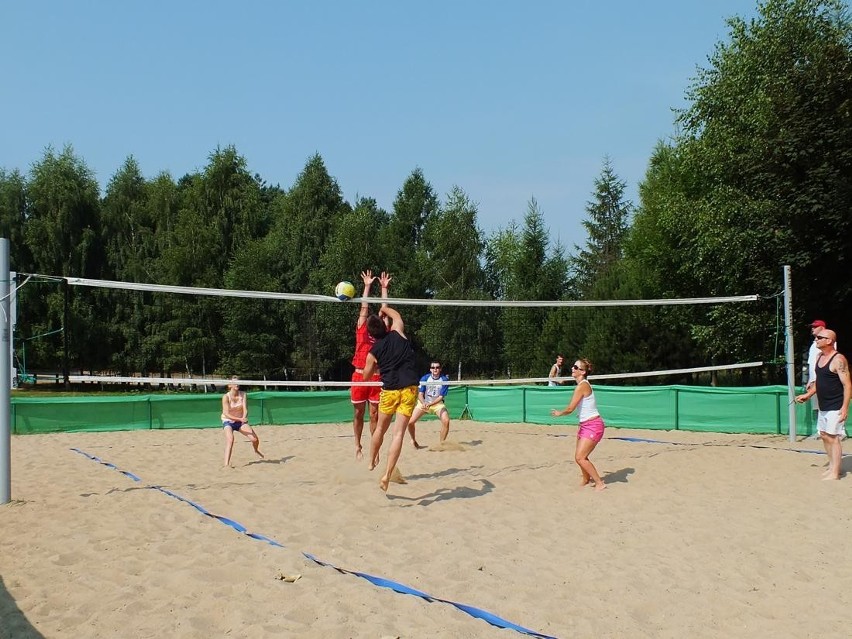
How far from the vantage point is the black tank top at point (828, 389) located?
7734mm

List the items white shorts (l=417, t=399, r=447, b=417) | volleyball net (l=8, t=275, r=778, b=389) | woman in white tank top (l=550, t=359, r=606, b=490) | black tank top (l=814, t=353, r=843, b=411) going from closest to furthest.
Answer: woman in white tank top (l=550, t=359, r=606, b=490), black tank top (l=814, t=353, r=843, b=411), white shorts (l=417, t=399, r=447, b=417), volleyball net (l=8, t=275, r=778, b=389)

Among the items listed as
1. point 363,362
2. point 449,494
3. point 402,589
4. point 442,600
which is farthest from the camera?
point 363,362

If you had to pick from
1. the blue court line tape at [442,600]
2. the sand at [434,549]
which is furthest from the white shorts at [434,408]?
the blue court line tape at [442,600]

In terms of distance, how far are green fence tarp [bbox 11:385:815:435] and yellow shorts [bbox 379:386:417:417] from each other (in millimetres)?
7347

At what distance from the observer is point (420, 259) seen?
1395 inches

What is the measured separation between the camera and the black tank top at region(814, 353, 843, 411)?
305 inches

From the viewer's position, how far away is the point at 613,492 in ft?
23.5

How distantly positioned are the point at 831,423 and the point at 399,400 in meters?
4.64

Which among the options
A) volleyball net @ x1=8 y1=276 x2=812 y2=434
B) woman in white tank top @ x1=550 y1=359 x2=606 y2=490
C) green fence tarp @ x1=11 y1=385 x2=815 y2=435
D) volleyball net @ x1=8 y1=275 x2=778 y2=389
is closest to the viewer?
woman in white tank top @ x1=550 y1=359 x2=606 y2=490

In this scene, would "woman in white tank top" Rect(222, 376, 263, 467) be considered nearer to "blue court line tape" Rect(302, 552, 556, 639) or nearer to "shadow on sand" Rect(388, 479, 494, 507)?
"shadow on sand" Rect(388, 479, 494, 507)

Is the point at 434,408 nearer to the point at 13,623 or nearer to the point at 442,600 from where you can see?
the point at 442,600

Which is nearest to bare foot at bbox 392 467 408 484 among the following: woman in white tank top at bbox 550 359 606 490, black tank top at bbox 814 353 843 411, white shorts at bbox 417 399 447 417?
woman in white tank top at bbox 550 359 606 490

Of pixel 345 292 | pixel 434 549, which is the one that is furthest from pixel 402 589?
pixel 345 292

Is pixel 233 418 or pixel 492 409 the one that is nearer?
pixel 233 418
